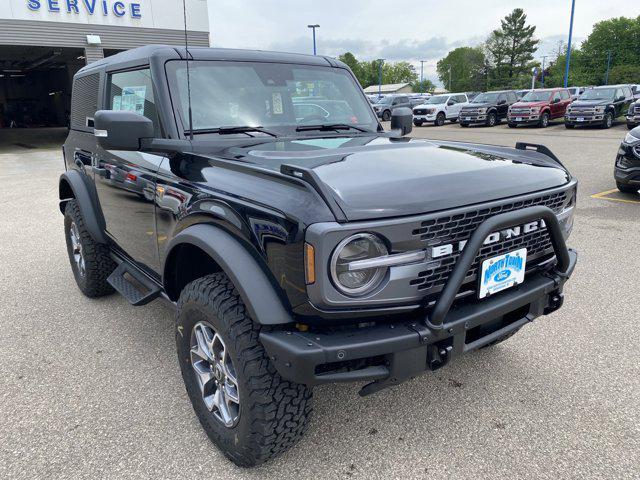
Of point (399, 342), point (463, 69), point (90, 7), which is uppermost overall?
point (463, 69)

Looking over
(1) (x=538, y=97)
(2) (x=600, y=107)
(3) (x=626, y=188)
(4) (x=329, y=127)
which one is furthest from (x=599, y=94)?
(4) (x=329, y=127)

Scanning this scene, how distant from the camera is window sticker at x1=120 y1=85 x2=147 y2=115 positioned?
3082 mm

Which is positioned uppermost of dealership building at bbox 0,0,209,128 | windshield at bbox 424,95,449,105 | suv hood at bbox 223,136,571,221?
dealership building at bbox 0,0,209,128

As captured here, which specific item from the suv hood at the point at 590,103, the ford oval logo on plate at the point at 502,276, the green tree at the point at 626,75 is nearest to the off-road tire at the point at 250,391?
the ford oval logo on plate at the point at 502,276

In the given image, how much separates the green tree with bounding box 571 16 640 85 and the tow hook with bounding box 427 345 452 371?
268 feet

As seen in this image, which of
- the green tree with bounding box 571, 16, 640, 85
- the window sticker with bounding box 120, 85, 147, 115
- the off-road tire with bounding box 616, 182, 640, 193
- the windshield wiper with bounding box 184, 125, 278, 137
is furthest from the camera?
the green tree with bounding box 571, 16, 640, 85

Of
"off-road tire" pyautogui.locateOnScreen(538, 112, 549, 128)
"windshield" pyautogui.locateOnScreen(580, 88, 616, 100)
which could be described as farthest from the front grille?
"off-road tire" pyautogui.locateOnScreen(538, 112, 549, 128)

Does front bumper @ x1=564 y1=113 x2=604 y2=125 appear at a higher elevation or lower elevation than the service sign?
lower

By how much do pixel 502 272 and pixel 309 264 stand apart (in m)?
0.91

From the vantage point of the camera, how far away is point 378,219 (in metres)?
1.81

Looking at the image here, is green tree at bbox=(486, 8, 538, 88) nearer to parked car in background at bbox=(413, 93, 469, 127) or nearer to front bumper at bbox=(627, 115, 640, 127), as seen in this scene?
parked car in background at bbox=(413, 93, 469, 127)

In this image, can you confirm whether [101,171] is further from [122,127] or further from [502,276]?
[502,276]

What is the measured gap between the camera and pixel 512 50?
82188 mm

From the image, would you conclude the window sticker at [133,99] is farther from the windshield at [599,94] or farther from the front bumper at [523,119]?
the windshield at [599,94]
